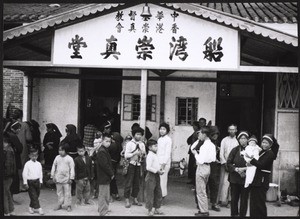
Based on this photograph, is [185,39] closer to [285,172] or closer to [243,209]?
[243,209]

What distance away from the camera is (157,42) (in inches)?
377

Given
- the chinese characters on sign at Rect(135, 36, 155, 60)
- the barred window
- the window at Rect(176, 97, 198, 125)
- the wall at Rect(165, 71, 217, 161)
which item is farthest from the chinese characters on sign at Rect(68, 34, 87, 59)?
the barred window

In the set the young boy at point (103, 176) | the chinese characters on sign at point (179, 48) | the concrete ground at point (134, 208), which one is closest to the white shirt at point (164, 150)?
the concrete ground at point (134, 208)

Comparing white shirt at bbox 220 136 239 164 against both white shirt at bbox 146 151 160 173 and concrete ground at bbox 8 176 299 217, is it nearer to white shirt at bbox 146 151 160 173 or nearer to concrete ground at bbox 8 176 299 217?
concrete ground at bbox 8 176 299 217

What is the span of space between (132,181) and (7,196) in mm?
2725

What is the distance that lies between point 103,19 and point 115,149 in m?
3.00

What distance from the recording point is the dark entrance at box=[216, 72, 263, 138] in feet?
45.0

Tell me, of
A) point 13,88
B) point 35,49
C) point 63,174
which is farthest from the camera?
point 13,88

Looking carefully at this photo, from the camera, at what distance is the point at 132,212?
30.7ft

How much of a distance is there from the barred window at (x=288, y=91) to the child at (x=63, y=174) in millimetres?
5711

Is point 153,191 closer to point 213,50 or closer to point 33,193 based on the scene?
point 33,193

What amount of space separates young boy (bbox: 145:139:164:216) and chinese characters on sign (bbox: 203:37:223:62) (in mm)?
2276

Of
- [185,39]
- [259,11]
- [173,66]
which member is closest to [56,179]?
[173,66]

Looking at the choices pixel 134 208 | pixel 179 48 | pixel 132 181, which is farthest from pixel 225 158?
pixel 179 48
